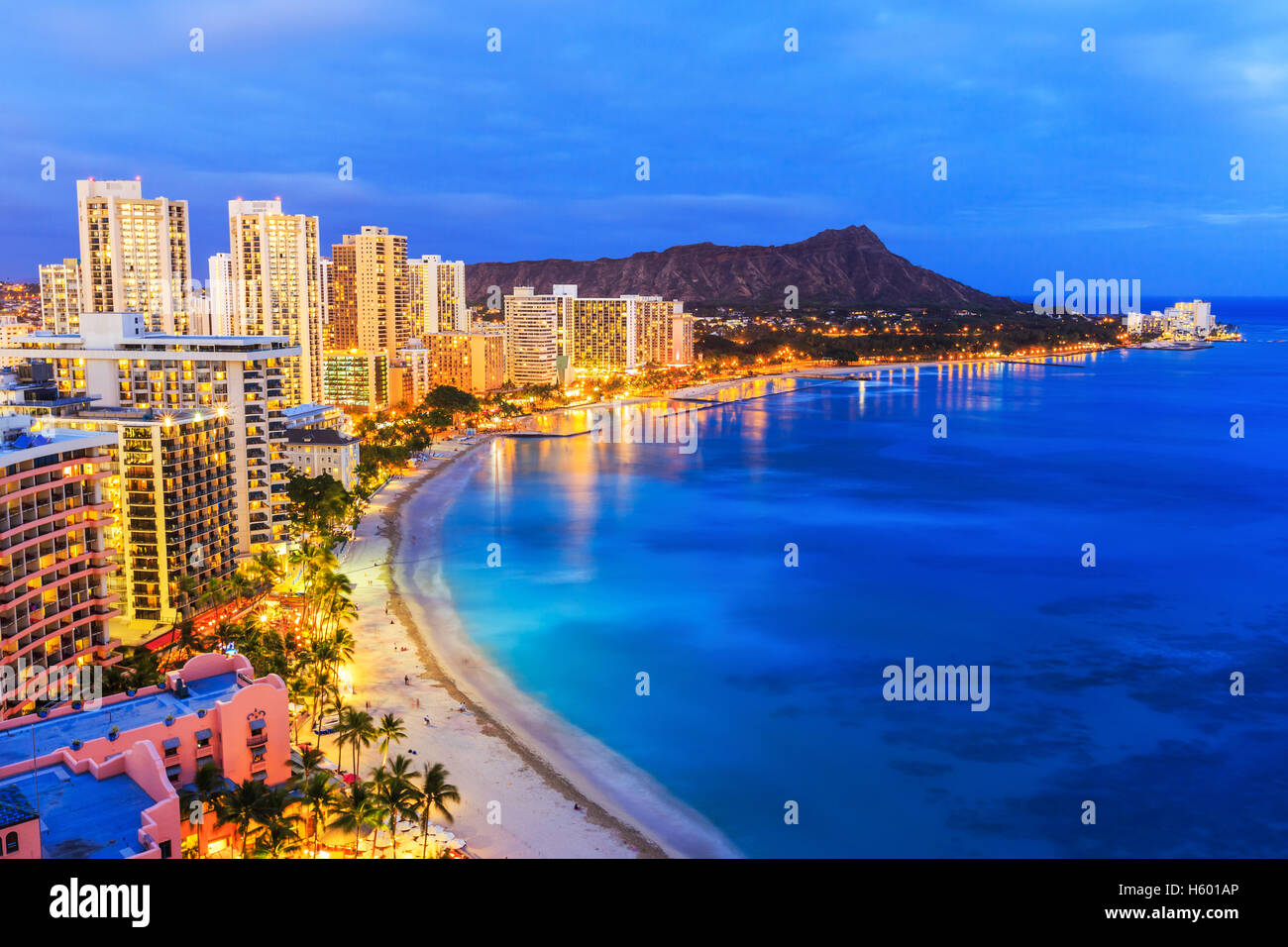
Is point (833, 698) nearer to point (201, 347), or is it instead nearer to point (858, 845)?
point (858, 845)

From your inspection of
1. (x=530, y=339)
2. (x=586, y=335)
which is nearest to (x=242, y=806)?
(x=530, y=339)

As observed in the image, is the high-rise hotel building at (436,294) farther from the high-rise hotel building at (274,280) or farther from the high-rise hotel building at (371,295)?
the high-rise hotel building at (274,280)

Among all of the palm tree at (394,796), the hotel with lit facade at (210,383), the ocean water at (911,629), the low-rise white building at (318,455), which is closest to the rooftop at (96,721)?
the palm tree at (394,796)

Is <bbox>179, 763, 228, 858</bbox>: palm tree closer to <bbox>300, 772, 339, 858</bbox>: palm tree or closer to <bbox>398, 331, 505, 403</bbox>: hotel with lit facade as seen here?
<bbox>300, 772, 339, 858</bbox>: palm tree

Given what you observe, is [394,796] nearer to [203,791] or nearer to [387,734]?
[203,791]

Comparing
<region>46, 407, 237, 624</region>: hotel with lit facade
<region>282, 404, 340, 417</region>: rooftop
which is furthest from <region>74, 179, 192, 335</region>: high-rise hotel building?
<region>46, 407, 237, 624</region>: hotel with lit facade
